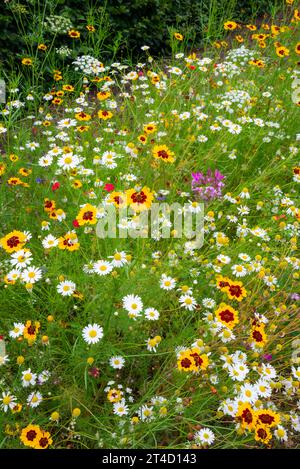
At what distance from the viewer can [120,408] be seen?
1.74 meters

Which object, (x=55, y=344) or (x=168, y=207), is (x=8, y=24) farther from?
(x=55, y=344)

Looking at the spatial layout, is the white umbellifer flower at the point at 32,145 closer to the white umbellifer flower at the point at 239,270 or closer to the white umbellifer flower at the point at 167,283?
the white umbellifer flower at the point at 167,283

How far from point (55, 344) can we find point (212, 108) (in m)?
2.43

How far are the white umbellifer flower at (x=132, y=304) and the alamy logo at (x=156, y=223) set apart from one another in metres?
0.33

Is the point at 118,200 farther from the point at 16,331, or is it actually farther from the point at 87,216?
the point at 16,331

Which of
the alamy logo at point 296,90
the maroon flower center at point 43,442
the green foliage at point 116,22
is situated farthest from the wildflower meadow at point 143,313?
the green foliage at point 116,22

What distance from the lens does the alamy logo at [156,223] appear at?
2043 mm

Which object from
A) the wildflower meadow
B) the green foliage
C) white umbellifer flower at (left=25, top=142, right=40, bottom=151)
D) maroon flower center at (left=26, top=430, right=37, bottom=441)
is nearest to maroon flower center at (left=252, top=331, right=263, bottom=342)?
the wildflower meadow

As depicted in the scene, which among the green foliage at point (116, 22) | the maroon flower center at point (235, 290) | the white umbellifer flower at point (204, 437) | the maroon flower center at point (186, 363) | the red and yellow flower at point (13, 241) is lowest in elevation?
the white umbellifer flower at point (204, 437)

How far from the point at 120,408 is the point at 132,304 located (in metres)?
0.42

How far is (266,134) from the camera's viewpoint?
349 centimetres

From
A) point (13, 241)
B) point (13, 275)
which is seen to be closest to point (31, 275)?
point (13, 275)

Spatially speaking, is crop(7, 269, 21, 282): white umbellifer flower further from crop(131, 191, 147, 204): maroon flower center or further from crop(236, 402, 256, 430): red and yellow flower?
crop(236, 402, 256, 430): red and yellow flower
